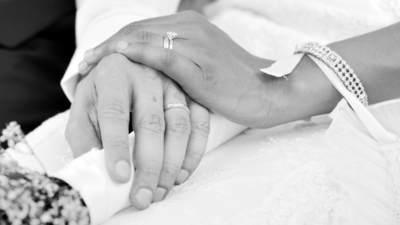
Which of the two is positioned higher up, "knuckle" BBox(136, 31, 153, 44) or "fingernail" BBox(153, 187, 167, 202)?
"knuckle" BBox(136, 31, 153, 44)

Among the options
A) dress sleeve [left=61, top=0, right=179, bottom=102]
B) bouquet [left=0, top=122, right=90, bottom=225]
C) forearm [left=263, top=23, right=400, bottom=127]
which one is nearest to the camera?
bouquet [left=0, top=122, right=90, bottom=225]

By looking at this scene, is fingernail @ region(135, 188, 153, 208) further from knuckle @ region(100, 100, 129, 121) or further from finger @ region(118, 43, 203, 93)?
finger @ region(118, 43, 203, 93)

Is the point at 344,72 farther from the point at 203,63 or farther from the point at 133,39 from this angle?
the point at 133,39

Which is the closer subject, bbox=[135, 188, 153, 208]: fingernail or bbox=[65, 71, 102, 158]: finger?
bbox=[135, 188, 153, 208]: fingernail

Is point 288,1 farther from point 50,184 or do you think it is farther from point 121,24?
point 50,184

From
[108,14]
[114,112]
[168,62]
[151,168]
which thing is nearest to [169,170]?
[151,168]

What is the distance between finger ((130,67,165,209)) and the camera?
75 cm

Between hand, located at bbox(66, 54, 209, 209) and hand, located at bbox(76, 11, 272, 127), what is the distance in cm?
3

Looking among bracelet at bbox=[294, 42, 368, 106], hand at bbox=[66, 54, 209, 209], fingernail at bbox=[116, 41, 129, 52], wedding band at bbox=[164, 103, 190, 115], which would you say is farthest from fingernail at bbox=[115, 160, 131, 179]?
bracelet at bbox=[294, 42, 368, 106]

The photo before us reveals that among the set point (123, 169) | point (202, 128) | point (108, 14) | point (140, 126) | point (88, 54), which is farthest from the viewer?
point (108, 14)

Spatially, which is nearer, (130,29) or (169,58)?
(169,58)

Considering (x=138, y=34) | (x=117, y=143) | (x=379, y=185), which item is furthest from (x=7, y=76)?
(x=379, y=185)

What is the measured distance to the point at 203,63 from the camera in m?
0.97

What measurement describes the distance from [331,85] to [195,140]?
38 cm
